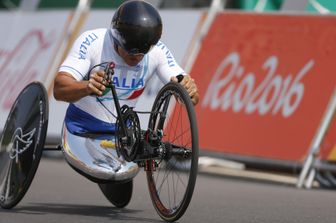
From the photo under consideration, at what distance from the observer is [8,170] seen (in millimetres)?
7879

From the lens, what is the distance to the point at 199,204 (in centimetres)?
870

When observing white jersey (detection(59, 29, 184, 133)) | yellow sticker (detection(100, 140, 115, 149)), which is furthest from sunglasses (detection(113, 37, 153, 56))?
yellow sticker (detection(100, 140, 115, 149))

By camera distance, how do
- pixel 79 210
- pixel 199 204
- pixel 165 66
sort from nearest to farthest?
pixel 165 66 → pixel 79 210 → pixel 199 204

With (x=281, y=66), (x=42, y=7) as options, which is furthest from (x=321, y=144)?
(x=42, y=7)

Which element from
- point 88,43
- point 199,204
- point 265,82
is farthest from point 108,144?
point 265,82

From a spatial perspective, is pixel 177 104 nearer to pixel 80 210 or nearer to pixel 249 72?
pixel 80 210

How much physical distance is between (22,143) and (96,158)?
0.59 metres

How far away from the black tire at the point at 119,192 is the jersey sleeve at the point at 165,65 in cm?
88

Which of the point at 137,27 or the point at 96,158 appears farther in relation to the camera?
the point at 96,158

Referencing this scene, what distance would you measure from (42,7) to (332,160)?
8907 millimetres

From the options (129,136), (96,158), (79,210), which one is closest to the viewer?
(129,136)

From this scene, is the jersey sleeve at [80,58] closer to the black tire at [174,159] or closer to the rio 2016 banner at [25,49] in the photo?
the black tire at [174,159]

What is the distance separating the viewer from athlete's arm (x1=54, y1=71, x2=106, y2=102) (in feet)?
23.2

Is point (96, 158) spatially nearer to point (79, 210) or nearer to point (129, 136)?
point (129, 136)
